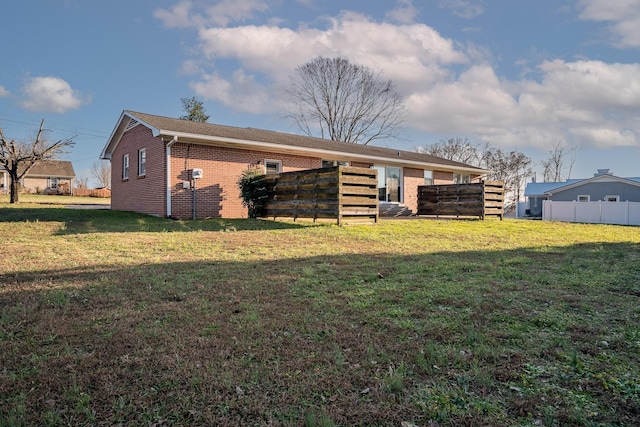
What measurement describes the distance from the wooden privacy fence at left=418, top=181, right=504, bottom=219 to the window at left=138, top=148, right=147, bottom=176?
12.8 m

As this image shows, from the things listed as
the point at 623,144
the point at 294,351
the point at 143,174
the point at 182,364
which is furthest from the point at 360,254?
the point at 623,144

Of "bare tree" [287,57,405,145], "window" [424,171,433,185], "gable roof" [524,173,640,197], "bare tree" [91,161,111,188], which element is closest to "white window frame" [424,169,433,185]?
"window" [424,171,433,185]

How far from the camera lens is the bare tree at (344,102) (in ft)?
105

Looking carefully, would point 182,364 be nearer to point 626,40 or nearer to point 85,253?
point 85,253

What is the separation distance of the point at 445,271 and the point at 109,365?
406 cm

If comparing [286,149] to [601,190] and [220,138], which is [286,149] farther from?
[601,190]

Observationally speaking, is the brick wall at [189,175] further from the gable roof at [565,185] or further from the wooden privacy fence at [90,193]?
the gable roof at [565,185]

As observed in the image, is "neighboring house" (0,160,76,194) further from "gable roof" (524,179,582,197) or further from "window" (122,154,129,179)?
"gable roof" (524,179,582,197)

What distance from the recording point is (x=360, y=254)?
6.40m

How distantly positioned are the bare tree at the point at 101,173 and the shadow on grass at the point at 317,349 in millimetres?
60043

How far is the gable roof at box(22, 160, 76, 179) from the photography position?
40469 mm

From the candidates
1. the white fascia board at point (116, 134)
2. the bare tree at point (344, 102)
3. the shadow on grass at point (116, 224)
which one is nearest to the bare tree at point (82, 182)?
the bare tree at point (344, 102)

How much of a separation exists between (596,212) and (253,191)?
70.6 feet

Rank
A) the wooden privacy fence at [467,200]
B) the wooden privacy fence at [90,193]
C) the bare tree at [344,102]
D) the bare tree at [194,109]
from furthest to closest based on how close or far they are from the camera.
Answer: the wooden privacy fence at [90,193], the bare tree at [344,102], the bare tree at [194,109], the wooden privacy fence at [467,200]
